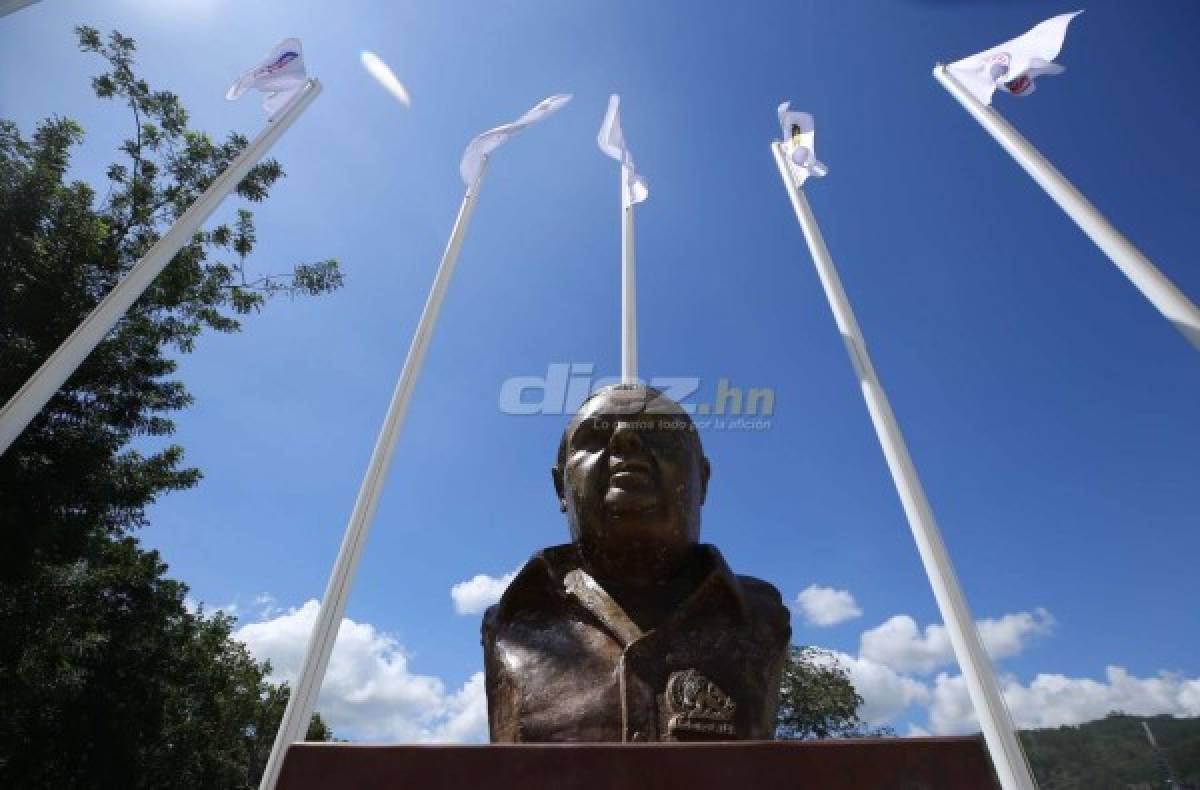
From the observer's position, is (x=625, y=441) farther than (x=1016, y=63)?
No

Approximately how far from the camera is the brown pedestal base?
1833 millimetres

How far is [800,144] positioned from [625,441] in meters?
5.63

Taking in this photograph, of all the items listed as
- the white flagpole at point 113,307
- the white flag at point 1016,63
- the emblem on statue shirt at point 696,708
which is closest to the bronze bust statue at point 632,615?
the emblem on statue shirt at point 696,708

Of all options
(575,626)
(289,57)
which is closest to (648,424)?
(575,626)

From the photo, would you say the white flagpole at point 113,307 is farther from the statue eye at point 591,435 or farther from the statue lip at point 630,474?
the statue lip at point 630,474

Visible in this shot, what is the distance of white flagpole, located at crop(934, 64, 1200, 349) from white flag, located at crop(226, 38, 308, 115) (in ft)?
24.4

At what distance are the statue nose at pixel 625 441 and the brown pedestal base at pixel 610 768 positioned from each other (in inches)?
64.8

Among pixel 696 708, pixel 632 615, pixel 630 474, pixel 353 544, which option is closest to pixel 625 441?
pixel 630 474

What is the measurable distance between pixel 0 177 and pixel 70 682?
813cm

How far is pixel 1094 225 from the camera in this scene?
20.2 feet

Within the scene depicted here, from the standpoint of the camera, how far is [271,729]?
30.3m

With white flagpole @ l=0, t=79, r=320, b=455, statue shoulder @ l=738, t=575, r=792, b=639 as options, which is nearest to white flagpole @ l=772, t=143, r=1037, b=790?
statue shoulder @ l=738, t=575, r=792, b=639

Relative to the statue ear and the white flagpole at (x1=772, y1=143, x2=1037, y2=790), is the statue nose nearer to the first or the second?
the statue ear

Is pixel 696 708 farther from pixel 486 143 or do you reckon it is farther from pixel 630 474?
pixel 486 143
